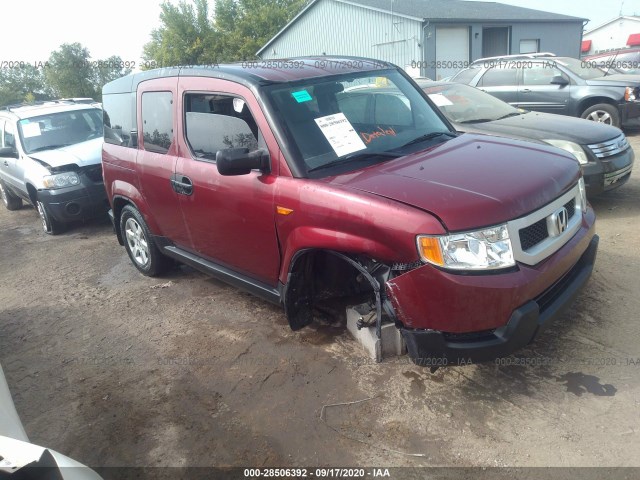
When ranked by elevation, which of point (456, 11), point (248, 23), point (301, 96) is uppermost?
point (248, 23)

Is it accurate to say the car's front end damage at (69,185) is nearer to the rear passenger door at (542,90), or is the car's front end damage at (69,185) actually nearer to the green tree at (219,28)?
the rear passenger door at (542,90)

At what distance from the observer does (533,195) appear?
9.45 feet

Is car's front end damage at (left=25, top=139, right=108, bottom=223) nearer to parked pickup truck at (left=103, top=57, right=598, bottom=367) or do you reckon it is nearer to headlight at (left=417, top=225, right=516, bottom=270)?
parked pickup truck at (left=103, top=57, right=598, bottom=367)

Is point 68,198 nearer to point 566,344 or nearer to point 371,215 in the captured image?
point 371,215

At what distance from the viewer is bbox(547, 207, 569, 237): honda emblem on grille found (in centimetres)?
299

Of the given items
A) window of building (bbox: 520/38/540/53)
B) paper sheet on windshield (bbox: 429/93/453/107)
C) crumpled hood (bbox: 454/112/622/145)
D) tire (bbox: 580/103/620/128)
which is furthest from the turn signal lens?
window of building (bbox: 520/38/540/53)

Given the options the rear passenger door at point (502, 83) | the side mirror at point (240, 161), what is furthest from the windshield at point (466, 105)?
the rear passenger door at point (502, 83)

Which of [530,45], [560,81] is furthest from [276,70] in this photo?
[530,45]

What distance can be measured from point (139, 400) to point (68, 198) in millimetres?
4715

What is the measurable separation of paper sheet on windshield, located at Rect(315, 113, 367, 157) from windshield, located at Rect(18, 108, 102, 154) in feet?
19.9

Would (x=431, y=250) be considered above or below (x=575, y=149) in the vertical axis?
above

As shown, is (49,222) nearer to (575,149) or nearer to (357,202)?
(357,202)

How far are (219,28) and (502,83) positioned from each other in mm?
37768

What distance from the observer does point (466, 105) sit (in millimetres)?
6848
